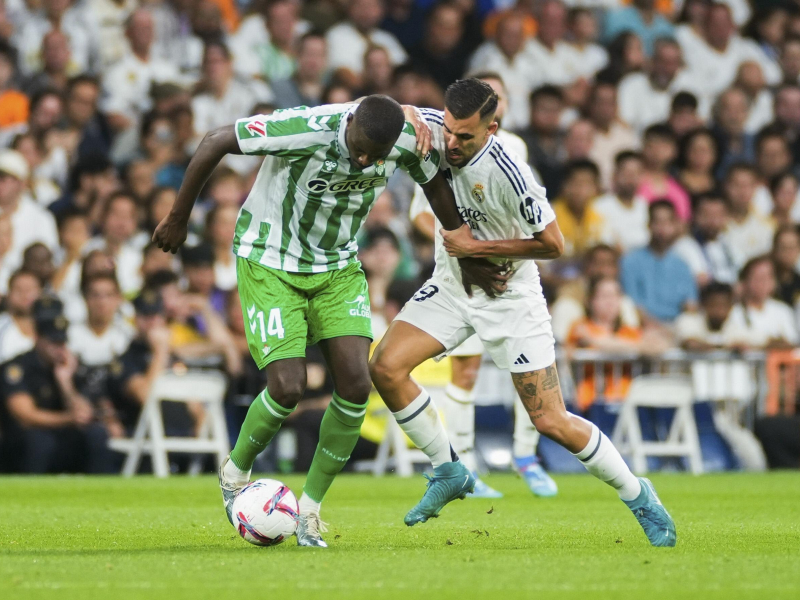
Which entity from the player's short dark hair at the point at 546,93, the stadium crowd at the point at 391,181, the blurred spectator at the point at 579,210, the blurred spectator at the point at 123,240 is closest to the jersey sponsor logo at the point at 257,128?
the stadium crowd at the point at 391,181

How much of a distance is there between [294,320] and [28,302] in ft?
23.3

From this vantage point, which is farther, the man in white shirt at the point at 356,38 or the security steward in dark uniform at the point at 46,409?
the man in white shirt at the point at 356,38

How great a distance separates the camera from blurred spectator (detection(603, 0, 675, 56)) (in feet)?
63.3

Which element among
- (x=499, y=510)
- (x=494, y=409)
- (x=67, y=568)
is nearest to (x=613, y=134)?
(x=494, y=409)

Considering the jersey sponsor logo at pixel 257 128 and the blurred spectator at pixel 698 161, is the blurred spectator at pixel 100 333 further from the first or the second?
the blurred spectator at pixel 698 161

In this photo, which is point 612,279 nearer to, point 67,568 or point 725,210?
point 725,210

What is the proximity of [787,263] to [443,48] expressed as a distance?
17.3 ft

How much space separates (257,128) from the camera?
6.66 metres

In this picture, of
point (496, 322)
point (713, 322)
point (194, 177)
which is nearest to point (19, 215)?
point (713, 322)

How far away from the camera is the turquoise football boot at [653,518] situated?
6.79 meters

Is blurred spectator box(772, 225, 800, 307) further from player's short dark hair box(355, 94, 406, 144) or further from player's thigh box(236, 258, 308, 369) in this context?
player's short dark hair box(355, 94, 406, 144)

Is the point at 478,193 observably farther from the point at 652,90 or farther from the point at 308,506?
the point at 652,90

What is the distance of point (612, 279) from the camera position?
14211mm

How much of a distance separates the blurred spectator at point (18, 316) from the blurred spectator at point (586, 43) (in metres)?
8.65
